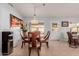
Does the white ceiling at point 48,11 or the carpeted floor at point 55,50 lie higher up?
the white ceiling at point 48,11

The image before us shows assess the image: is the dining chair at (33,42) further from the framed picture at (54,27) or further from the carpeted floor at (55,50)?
the framed picture at (54,27)

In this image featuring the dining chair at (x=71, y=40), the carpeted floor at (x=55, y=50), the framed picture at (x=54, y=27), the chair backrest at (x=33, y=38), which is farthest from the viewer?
the dining chair at (x=71, y=40)

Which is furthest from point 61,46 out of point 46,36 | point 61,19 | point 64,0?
point 64,0

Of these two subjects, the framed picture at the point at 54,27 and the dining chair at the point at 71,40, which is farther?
the dining chair at the point at 71,40

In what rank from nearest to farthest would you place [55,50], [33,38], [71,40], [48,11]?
[33,38], [48,11], [55,50], [71,40]

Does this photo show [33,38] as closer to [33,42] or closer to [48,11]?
[33,42]

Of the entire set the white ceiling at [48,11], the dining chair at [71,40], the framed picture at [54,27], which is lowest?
the dining chair at [71,40]

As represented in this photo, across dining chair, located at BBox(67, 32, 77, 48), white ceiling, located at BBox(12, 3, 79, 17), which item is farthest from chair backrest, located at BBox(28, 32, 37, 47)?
dining chair, located at BBox(67, 32, 77, 48)

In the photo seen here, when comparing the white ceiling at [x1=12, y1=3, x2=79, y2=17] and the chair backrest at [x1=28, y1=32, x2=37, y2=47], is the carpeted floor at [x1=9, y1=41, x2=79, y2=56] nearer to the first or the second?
the chair backrest at [x1=28, y1=32, x2=37, y2=47]

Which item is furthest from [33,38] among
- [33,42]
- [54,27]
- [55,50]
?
[55,50]

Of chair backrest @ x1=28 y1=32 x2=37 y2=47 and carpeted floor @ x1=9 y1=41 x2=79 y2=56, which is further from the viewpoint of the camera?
carpeted floor @ x1=9 y1=41 x2=79 y2=56

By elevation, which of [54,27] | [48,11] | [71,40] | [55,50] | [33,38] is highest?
[48,11]

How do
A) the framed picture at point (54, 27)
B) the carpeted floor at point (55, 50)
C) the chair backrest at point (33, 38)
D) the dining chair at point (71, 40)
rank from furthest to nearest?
the dining chair at point (71, 40), the framed picture at point (54, 27), the carpeted floor at point (55, 50), the chair backrest at point (33, 38)

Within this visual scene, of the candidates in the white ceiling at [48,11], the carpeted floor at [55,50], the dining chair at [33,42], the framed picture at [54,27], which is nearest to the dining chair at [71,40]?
the carpeted floor at [55,50]
